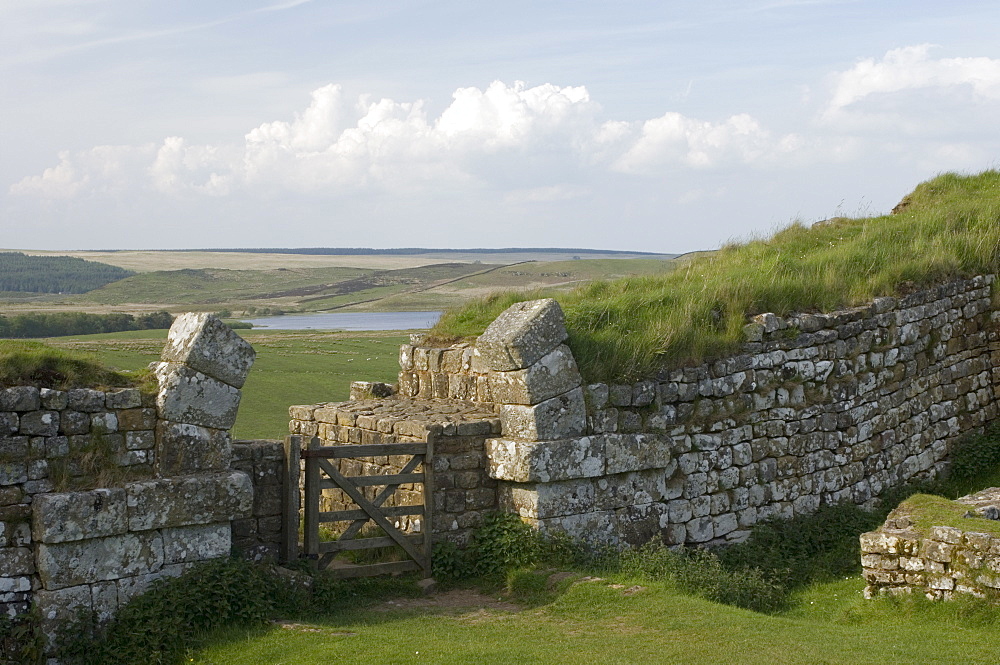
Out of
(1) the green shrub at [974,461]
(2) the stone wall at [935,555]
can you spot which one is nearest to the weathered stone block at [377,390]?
(2) the stone wall at [935,555]

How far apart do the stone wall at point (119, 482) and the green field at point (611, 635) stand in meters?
1.01

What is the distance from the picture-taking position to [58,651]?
782 cm

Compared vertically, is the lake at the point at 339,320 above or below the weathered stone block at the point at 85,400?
below

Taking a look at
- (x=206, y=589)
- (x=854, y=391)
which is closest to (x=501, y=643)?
(x=206, y=589)

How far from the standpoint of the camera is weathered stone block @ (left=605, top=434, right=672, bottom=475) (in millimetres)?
10477

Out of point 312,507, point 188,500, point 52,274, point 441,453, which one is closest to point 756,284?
point 441,453

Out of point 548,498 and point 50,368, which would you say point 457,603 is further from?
point 50,368

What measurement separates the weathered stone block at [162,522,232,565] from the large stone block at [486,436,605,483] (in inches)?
111

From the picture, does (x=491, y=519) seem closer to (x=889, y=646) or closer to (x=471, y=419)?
(x=471, y=419)

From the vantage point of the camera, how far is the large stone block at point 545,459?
9.95 m

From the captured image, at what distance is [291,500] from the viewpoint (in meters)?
9.38

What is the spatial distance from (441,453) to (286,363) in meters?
18.5

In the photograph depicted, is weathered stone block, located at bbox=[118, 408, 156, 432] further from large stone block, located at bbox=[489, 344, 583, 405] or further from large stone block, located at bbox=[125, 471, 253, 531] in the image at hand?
large stone block, located at bbox=[489, 344, 583, 405]

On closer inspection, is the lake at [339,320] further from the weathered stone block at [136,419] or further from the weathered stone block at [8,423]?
the weathered stone block at [8,423]
